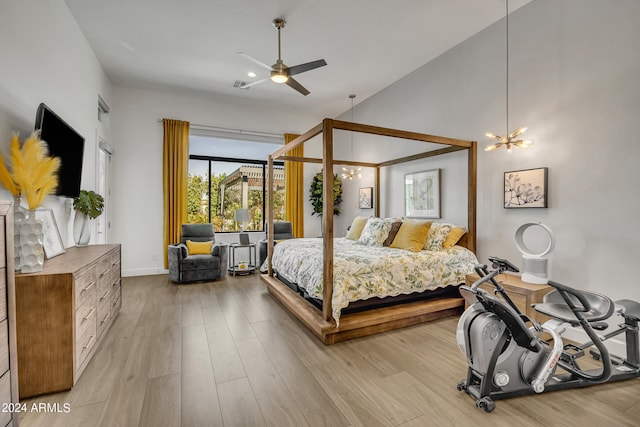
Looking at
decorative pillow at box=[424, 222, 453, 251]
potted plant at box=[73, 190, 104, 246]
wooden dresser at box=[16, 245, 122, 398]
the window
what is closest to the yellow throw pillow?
the window

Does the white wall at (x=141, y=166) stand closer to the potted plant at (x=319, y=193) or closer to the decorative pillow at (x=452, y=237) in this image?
the potted plant at (x=319, y=193)

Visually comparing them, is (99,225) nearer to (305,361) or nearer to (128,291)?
(128,291)

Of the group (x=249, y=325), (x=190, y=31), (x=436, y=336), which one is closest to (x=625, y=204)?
(x=436, y=336)

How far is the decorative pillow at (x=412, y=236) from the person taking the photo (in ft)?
12.0

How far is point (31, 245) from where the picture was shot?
2.01 metres

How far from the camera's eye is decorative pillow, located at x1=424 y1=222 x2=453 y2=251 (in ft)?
12.1

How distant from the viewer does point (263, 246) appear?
5633 mm

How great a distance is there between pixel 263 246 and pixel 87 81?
11.7ft

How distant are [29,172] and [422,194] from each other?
4.42 metres

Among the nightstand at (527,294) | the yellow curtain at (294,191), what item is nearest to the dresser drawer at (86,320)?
the nightstand at (527,294)

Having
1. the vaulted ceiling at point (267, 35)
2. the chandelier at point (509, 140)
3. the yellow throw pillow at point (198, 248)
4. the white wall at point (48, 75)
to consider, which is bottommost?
the yellow throw pillow at point (198, 248)

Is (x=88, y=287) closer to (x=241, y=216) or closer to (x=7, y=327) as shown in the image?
(x=7, y=327)

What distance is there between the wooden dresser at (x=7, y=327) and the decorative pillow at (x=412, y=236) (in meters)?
3.44

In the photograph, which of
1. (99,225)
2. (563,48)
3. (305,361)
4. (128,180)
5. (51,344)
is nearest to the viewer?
(51,344)
